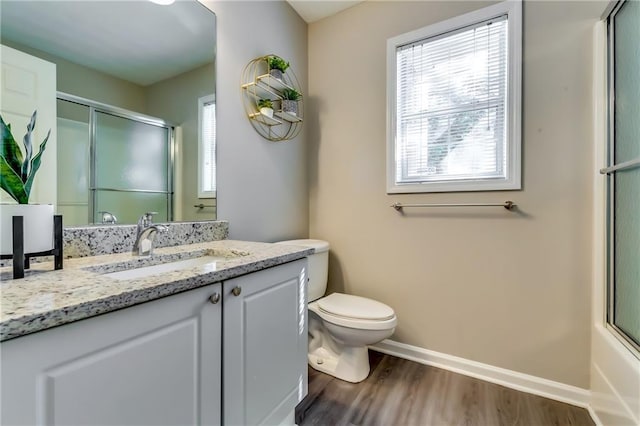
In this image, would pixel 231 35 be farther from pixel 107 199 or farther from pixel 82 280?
pixel 82 280

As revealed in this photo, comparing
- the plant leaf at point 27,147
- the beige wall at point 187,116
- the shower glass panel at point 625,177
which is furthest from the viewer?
the beige wall at point 187,116

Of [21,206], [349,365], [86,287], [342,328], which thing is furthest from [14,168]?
[349,365]

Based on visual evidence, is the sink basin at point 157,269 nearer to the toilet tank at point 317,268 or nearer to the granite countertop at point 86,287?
the granite countertop at point 86,287

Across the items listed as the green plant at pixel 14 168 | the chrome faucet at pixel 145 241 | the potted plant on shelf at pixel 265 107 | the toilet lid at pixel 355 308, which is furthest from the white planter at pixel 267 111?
the toilet lid at pixel 355 308

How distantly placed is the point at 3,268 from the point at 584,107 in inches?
98.7

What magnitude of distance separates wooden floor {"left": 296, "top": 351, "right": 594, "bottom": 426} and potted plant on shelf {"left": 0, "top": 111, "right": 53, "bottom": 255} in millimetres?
1280

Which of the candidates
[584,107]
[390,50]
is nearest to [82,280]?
[390,50]

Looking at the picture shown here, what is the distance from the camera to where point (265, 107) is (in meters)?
1.78

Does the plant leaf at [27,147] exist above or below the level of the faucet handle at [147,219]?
above

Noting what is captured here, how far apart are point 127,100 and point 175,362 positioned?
3.54ft

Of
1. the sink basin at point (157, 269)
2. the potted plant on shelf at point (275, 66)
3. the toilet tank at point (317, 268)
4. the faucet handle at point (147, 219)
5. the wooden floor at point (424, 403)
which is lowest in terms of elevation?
the wooden floor at point (424, 403)

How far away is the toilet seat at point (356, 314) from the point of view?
1.57 meters

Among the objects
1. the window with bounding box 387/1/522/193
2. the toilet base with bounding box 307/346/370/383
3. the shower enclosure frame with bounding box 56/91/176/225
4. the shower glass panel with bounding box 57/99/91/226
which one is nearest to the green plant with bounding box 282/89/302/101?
the window with bounding box 387/1/522/193

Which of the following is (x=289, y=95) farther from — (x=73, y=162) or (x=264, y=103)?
(x=73, y=162)
